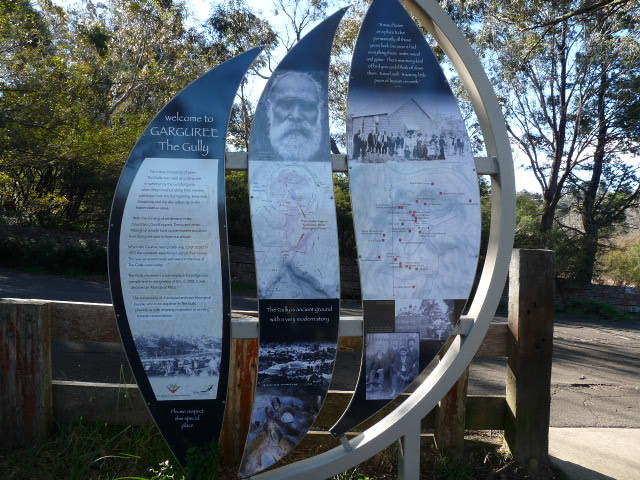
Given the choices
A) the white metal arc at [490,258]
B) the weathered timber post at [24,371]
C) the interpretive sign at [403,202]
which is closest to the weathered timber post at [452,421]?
the white metal arc at [490,258]

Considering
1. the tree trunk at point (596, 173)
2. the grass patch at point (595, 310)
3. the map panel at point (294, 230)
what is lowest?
the grass patch at point (595, 310)

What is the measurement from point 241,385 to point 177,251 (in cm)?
99

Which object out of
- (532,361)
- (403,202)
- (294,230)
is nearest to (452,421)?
(532,361)

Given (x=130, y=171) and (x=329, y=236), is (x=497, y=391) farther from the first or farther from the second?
(x=130, y=171)

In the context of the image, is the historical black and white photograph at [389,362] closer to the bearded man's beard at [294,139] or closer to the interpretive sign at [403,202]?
the interpretive sign at [403,202]

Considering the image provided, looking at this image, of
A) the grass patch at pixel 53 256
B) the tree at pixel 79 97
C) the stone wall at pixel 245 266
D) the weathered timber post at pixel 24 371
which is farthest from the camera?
the stone wall at pixel 245 266

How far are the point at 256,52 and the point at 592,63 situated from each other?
15794mm

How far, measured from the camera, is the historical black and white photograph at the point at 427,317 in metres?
2.95

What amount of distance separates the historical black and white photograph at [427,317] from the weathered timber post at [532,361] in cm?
77

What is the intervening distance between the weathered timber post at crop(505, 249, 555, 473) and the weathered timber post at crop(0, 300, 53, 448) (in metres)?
2.76

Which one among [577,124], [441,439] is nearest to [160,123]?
[441,439]

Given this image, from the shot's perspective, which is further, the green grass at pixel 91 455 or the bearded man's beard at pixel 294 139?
the green grass at pixel 91 455

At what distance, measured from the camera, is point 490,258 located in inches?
123

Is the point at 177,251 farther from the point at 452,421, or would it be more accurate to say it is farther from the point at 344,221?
the point at 344,221
